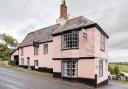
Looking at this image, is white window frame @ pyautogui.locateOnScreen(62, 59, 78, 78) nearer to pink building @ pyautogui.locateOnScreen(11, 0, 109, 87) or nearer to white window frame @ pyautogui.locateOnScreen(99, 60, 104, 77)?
pink building @ pyautogui.locateOnScreen(11, 0, 109, 87)

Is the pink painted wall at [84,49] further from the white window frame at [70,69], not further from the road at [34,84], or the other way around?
the road at [34,84]

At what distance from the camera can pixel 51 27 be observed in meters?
34.9

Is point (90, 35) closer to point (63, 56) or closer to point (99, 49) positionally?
point (99, 49)

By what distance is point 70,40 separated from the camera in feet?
80.4

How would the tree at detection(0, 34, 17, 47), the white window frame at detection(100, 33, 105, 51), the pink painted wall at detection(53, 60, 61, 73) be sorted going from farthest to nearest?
the tree at detection(0, 34, 17, 47) → the pink painted wall at detection(53, 60, 61, 73) → the white window frame at detection(100, 33, 105, 51)

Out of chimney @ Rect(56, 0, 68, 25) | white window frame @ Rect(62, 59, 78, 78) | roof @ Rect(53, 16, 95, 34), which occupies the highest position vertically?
chimney @ Rect(56, 0, 68, 25)

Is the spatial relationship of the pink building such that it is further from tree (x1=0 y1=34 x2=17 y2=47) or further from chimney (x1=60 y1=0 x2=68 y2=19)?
tree (x1=0 y1=34 x2=17 y2=47)

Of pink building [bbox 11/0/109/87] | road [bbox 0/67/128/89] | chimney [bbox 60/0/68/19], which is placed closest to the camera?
road [bbox 0/67/128/89]

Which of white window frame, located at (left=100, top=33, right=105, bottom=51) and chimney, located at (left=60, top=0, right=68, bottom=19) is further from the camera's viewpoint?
chimney, located at (left=60, top=0, right=68, bottom=19)

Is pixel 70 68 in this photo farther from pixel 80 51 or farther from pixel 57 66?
pixel 57 66

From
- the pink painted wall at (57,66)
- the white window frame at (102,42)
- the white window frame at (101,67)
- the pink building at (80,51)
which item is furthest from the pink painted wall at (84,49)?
the white window frame at (102,42)

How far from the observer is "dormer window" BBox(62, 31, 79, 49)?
79.1ft

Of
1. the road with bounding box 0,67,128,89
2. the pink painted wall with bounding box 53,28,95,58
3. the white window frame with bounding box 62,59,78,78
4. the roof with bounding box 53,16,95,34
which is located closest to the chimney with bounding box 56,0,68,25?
the roof with bounding box 53,16,95,34

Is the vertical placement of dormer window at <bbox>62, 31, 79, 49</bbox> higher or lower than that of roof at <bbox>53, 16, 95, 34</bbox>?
lower
